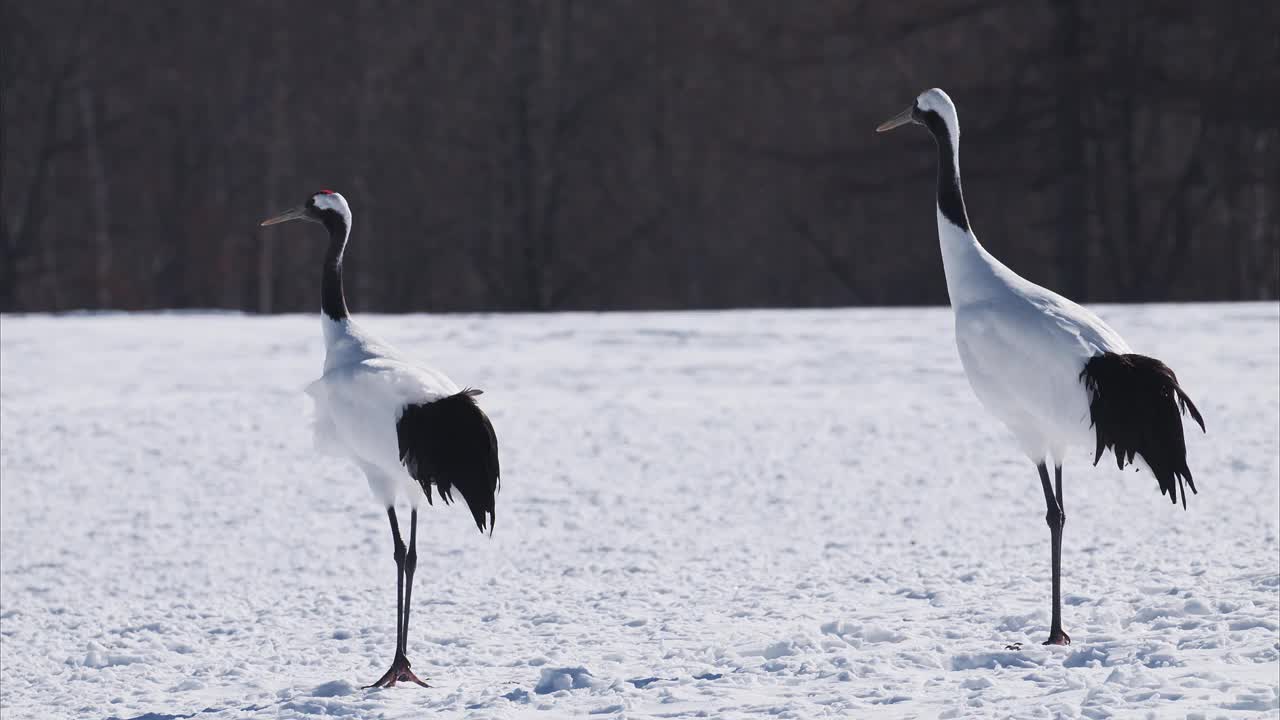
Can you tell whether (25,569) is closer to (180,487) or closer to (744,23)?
(180,487)

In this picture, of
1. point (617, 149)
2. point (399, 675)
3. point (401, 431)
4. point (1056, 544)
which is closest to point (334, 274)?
point (401, 431)

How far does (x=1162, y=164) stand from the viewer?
15.7 metres

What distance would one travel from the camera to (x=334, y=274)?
17.5 feet

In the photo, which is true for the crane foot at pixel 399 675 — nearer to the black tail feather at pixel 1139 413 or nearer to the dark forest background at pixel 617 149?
the black tail feather at pixel 1139 413

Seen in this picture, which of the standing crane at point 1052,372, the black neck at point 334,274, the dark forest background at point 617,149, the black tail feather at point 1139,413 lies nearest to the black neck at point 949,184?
the standing crane at point 1052,372

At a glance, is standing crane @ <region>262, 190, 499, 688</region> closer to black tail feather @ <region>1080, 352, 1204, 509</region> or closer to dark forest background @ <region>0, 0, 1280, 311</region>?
black tail feather @ <region>1080, 352, 1204, 509</region>

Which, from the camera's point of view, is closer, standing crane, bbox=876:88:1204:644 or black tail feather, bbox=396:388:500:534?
standing crane, bbox=876:88:1204:644

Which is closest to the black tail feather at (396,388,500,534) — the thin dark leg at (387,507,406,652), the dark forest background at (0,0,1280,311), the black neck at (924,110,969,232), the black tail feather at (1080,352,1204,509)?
the thin dark leg at (387,507,406,652)

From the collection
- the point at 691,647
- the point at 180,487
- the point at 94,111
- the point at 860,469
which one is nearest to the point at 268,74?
the point at 94,111

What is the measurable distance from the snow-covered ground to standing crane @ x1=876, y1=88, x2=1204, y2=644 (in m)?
0.25

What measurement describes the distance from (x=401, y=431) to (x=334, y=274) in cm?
95

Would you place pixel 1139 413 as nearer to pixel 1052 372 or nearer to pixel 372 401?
pixel 1052 372

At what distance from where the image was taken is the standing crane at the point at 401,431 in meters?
4.56

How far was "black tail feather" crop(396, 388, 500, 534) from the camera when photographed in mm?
4547
